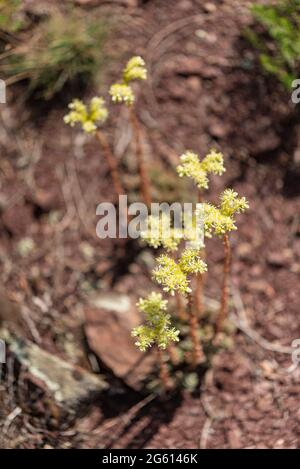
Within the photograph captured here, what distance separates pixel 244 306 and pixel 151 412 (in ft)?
3.02

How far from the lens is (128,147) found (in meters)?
4.21

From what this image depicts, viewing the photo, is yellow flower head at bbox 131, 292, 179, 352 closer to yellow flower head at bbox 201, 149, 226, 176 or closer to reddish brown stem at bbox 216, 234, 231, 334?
reddish brown stem at bbox 216, 234, 231, 334

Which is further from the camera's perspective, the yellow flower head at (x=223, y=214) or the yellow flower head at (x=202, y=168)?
the yellow flower head at (x=202, y=168)

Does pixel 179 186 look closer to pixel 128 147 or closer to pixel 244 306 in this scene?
pixel 128 147

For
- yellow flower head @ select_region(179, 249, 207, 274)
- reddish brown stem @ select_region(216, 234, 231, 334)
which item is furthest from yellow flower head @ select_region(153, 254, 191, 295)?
reddish brown stem @ select_region(216, 234, 231, 334)

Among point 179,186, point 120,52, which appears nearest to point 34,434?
point 179,186
